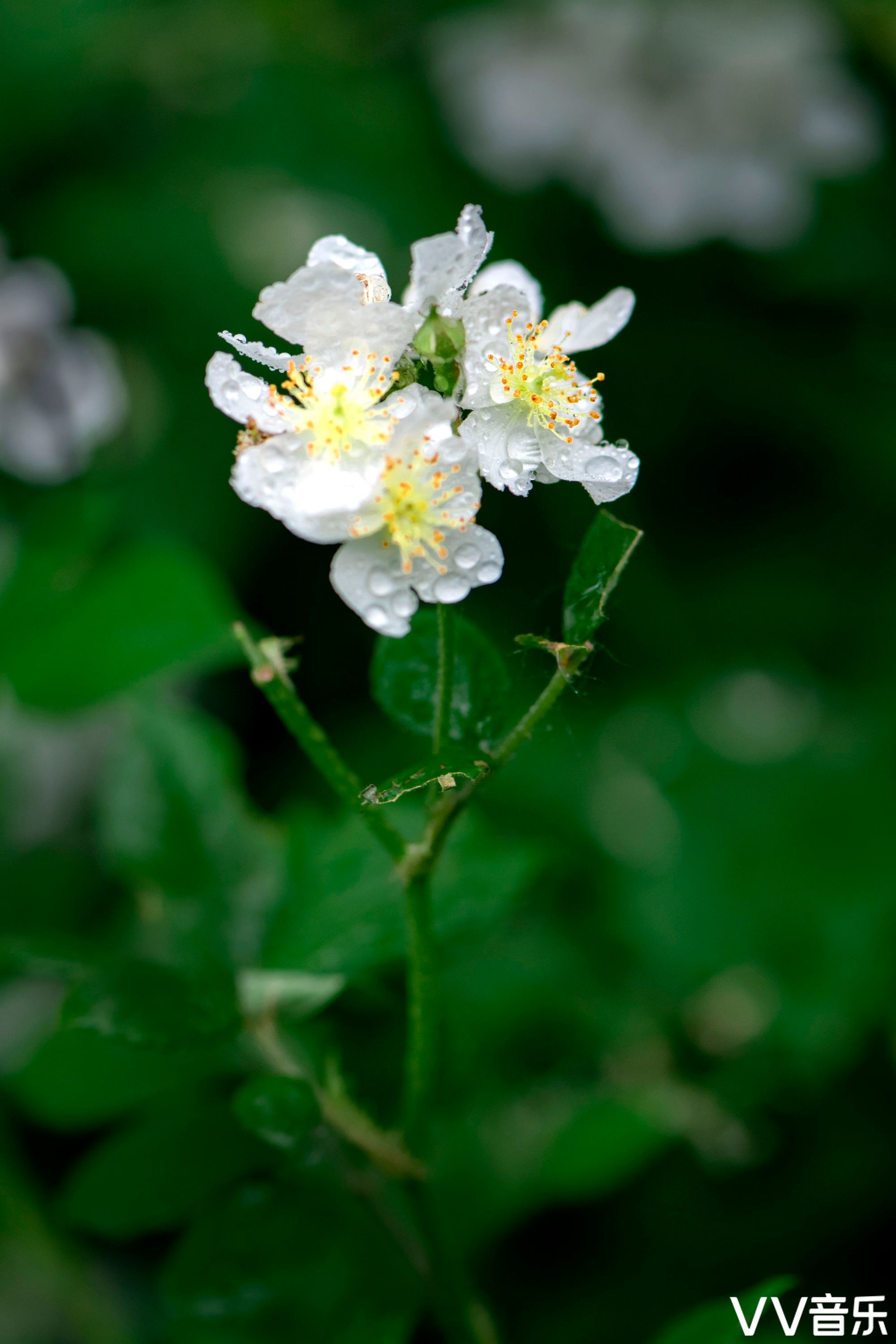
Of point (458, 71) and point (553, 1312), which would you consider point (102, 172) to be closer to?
point (458, 71)

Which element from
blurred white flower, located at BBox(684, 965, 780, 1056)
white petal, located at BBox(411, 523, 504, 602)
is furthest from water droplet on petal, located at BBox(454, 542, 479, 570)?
blurred white flower, located at BBox(684, 965, 780, 1056)

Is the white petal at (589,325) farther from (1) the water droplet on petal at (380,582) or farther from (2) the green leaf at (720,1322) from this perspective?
(2) the green leaf at (720,1322)

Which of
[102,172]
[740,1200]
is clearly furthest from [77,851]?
[102,172]

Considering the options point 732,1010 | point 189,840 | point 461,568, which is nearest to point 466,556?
point 461,568

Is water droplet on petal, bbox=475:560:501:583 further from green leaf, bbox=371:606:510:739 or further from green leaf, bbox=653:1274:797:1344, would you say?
green leaf, bbox=653:1274:797:1344

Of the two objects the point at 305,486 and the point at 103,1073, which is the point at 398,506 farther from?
the point at 103,1073

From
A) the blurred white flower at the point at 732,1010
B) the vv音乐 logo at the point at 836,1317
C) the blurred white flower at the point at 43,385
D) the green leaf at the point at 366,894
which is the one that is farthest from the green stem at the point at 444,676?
the blurred white flower at the point at 43,385
